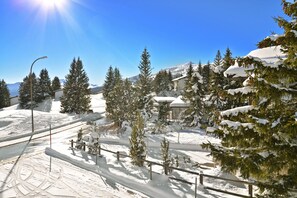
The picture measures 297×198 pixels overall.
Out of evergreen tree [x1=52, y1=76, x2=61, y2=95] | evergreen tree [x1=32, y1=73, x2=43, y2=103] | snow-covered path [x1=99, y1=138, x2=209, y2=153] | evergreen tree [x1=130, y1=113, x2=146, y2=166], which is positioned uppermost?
evergreen tree [x1=52, y1=76, x2=61, y2=95]

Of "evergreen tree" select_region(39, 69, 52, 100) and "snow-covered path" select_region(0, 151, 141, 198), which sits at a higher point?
"evergreen tree" select_region(39, 69, 52, 100)

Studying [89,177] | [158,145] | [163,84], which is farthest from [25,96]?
[89,177]

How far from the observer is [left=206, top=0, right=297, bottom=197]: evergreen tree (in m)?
5.42

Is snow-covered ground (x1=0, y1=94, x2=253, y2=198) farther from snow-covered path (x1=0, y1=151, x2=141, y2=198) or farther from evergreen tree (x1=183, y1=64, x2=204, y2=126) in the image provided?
evergreen tree (x1=183, y1=64, x2=204, y2=126)

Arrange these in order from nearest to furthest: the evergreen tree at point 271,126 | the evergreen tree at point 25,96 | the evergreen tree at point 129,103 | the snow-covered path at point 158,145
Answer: the evergreen tree at point 271,126 < the snow-covered path at point 158,145 < the evergreen tree at point 129,103 < the evergreen tree at point 25,96

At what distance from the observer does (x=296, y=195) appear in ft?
20.5

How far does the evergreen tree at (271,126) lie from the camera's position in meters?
5.42

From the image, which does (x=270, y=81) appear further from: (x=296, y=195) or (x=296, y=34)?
(x=296, y=195)

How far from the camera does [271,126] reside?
5422 mm

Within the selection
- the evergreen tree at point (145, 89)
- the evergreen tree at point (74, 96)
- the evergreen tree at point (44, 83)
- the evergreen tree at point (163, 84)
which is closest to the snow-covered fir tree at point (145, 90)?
the evergreen tree at point (145, 89)

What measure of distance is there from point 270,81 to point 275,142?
1456 millimetres

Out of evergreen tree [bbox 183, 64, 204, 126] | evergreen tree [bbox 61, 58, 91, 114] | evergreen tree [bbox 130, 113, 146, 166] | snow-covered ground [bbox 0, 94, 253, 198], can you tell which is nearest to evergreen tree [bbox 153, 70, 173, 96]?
evergreen tree [bbox 61, 58, 91, 114]

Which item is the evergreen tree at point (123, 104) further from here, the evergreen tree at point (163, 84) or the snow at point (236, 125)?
the evergreen tree at point (163, 84)

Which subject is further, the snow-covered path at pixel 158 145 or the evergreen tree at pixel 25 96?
the evergreen tree at pixel 25 96
